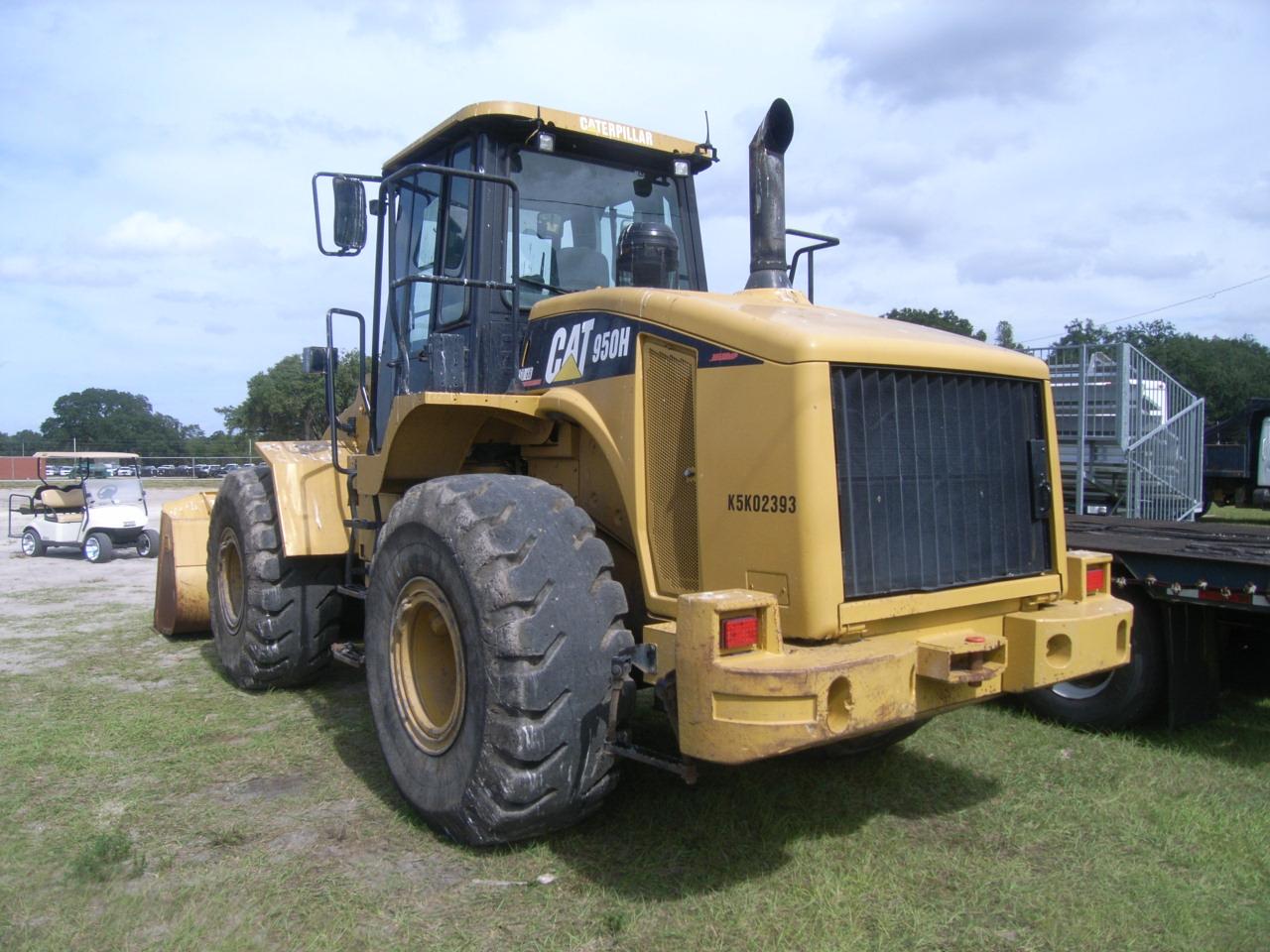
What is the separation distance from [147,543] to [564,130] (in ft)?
43.0

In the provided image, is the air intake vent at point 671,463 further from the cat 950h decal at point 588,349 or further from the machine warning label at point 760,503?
the machine warning label at point 760,503

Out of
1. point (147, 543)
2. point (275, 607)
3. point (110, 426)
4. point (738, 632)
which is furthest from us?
point (110, 426)

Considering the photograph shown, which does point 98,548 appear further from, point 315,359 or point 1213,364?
point 1213,364

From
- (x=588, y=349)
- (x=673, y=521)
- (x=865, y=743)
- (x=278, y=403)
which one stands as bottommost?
(x=865, y=743)

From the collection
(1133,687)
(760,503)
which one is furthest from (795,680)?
(1133,687)

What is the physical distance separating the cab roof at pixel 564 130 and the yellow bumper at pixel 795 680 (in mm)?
2797

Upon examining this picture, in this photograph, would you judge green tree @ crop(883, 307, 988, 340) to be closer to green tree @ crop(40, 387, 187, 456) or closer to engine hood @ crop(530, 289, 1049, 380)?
engine hood @ crop(530, 289, 1049, 380)

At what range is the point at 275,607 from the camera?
602cm

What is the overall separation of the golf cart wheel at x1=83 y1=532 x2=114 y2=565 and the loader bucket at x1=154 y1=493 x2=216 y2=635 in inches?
320

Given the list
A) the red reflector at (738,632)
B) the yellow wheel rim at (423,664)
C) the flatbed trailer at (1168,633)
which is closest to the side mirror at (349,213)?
the yellow wheel rim at (423,664)

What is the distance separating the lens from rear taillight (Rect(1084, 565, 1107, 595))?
4.34 meters

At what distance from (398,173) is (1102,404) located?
8.52 metres

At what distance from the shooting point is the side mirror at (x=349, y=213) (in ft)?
16.3

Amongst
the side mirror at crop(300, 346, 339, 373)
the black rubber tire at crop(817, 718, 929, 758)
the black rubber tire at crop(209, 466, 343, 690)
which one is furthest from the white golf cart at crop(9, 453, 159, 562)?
the black rubber tire at crop(817, 718, 929, 758)
